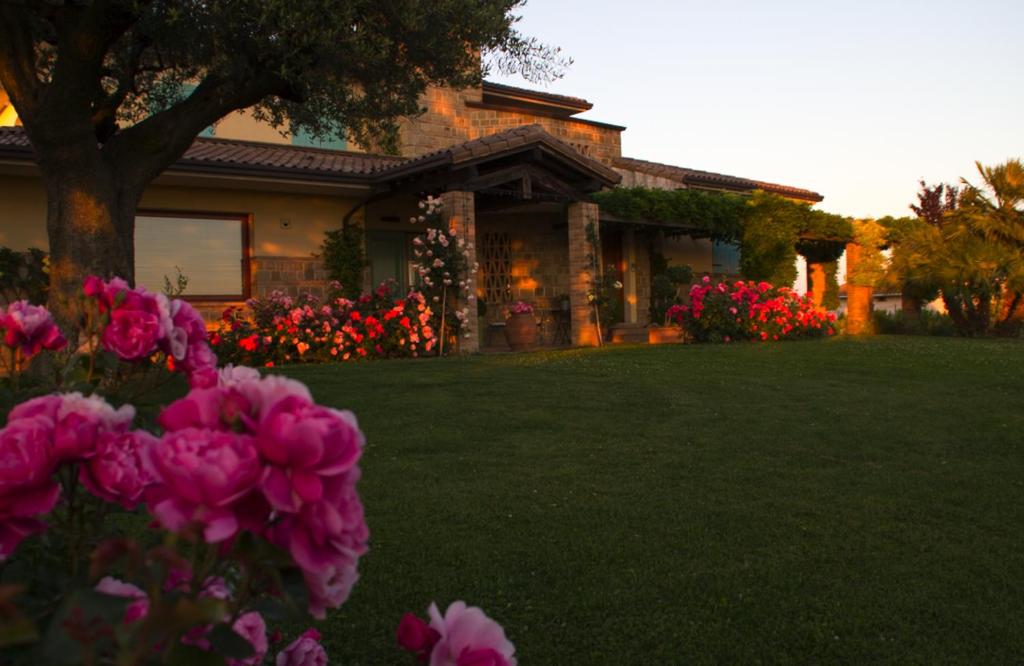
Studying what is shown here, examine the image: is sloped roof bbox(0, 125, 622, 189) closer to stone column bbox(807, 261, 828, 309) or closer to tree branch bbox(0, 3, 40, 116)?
tree branch bbox(0, 3, 40, 116)

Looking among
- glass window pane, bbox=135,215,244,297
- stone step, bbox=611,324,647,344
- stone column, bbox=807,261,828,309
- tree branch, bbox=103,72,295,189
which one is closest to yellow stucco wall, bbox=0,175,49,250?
glass window pane, bbox=135,215,244,297

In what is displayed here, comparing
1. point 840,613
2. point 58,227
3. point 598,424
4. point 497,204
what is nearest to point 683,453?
point 598,424

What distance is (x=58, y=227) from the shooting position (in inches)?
277

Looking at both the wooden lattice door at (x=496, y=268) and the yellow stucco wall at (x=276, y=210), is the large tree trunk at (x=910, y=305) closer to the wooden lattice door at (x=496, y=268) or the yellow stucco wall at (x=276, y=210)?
the wooden lattice door at (x=496, y=268)

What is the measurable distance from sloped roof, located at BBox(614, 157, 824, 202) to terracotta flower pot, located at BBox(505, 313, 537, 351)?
758 centimetres

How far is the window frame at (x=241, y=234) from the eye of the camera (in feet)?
41.9

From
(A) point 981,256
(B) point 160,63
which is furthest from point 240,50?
(A) point 981,256

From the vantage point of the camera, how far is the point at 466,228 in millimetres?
12742

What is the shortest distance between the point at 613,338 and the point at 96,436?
52.3 ft

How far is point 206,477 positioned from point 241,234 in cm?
1363

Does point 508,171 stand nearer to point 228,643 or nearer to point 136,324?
point 136,324

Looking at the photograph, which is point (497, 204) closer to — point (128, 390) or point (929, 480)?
point (929, 480)

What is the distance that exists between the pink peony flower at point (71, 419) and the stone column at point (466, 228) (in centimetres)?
1159

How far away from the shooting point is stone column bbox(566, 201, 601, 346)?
46.7 ft
